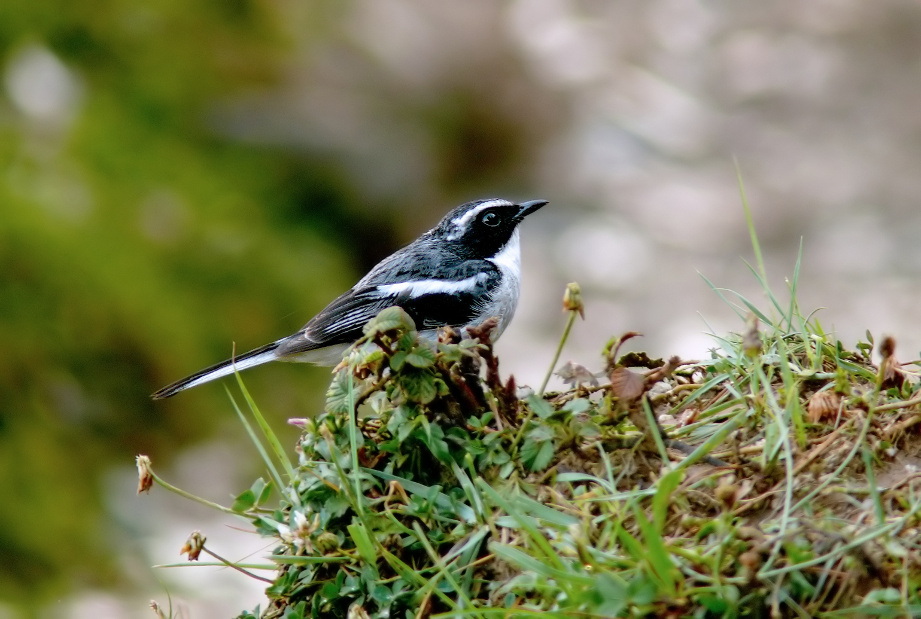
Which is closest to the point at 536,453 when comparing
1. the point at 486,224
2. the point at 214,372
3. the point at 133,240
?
the point at 214,372

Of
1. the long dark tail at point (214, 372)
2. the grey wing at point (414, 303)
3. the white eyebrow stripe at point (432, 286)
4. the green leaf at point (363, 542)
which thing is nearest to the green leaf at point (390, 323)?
the green leaf at point (363, 542)

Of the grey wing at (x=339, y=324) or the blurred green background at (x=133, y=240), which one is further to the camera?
the blurred green background at (x=133, y=240)

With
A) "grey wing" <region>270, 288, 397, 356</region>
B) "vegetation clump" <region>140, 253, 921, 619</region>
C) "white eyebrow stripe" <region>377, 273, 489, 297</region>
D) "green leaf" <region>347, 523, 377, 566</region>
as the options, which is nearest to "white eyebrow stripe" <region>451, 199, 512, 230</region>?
"white eyebrow stripe" <region>377, 273, 489, 297</region>

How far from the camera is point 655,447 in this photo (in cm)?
213

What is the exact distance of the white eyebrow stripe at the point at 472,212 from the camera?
5.11m

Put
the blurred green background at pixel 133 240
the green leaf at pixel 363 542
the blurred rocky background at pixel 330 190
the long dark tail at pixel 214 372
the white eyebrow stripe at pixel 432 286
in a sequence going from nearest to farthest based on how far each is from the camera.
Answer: the green leaf at pixel 363 542, the long dark tail at pixel 214 372, the white eyebrow stripe at pixel 432 286, the blurred green background at pixel 133 240, the blurred rocky background at pixel 330 190

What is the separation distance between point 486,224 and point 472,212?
0.10 meters

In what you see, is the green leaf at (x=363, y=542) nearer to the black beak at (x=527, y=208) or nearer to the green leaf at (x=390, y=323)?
the green leaf at (x=390, y=323)

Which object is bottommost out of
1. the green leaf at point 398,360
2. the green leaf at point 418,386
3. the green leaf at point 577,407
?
the green leaf at point 577,407

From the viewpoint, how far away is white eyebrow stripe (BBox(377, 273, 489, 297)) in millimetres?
4527

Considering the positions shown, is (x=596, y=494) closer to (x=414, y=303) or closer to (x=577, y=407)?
(x=577, y=407)

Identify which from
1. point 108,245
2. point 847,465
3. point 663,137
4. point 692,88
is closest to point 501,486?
point 847,465

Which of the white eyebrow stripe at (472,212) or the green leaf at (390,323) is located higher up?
the white eyebrow stripe at (472,212)

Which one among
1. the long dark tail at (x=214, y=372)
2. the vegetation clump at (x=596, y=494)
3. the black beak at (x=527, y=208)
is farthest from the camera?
the black beak at (x=527, y=208)
